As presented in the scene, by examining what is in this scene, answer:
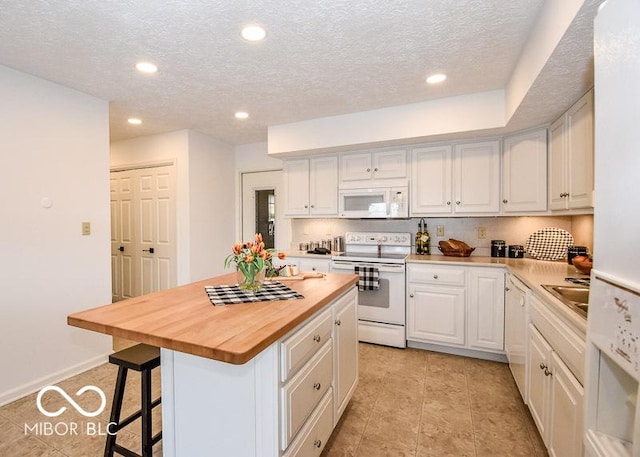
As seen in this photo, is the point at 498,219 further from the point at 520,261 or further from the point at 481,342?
the point at 481,342

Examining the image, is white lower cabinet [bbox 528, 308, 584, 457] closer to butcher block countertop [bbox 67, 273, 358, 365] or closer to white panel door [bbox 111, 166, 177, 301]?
butcher block countertop [bbox 67, 273, 358, 365]

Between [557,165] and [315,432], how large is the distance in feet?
8.41

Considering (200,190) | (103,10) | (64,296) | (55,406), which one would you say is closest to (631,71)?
(103,10)

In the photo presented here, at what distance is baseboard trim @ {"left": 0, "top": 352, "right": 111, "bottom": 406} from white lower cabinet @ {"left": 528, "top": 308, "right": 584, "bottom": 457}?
3.38m

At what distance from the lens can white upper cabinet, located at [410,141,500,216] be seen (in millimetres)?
2945

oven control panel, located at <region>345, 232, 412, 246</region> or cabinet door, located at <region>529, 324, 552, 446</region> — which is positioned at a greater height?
oven control panel, located at <region>345, 232, 412, 246</region>

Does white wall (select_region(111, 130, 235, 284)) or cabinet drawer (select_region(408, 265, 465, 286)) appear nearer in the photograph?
cabinet drawer (select_region(408, 265, 465, 286))

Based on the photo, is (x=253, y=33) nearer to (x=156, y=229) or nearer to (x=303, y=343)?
(x=303, y=343)

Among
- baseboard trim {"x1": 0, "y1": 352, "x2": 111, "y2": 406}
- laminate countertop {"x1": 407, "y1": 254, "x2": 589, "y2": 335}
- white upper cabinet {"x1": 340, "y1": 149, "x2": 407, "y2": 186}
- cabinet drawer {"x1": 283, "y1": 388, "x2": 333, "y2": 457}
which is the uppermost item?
white upper cabinet {"x1": 340, "y1": 149, "x2": 407, "y2": 186}

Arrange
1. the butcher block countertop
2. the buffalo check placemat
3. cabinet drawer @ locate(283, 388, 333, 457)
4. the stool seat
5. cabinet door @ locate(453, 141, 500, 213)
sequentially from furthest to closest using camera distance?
cabinet door @ locate(453, 141, 500, 213)
the buffalo check placemat
the stool seat
cabinet drawer @ locate(283, 388, 333, 457)
the butcher block countertop

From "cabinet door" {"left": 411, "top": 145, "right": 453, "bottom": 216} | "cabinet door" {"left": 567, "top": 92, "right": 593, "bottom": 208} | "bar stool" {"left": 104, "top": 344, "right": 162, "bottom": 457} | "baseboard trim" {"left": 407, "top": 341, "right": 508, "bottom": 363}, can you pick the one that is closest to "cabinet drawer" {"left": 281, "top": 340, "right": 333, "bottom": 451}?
"bar stool" {"left": 104, "top": 344, "right": 162, "bottom": 457}

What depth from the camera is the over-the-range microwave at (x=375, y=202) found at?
10.6 feet

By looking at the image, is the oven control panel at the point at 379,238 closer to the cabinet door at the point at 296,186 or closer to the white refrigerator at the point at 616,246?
the cabinet door at the point at 296,186

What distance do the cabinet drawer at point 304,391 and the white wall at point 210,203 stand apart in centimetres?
Result: 277
